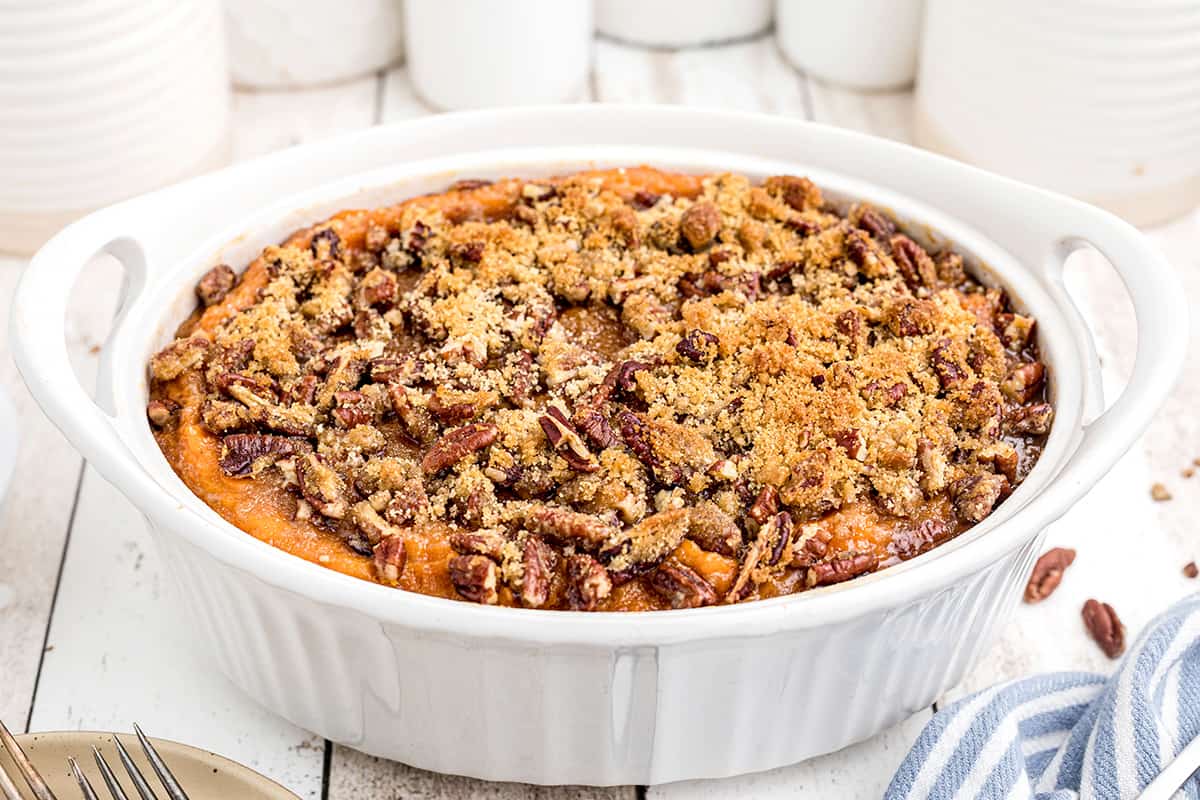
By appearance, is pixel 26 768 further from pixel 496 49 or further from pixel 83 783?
pixel 496 49

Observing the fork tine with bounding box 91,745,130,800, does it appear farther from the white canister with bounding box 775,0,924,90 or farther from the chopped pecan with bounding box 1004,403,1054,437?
the white canister with bounding box 775,0,924,90

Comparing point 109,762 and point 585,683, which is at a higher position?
point 585,683

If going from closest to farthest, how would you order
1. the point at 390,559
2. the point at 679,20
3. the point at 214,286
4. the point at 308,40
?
the point at 390,559
the point at 214,286
the point at 308,40
the point at 679,20

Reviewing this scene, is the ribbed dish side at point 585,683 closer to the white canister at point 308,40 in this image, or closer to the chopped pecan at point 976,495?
the chopped pecan at point 976,495

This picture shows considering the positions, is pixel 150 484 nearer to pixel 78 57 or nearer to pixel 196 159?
pixel 78 57

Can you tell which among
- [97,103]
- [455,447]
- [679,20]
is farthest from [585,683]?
[679,20]

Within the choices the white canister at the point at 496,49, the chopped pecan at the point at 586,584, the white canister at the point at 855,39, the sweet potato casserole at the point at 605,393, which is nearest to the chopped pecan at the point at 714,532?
the sweet potato casserole at the point at 605,393

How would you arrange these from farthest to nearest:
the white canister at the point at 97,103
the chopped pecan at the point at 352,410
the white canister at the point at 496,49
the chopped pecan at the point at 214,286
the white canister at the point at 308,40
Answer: the white canister at the point at 308,40, the white canister at the point at 496,49, the white canister at the point at 97,103, the chopped pecan at the point at 214,286, the chopped pecan at the point at 352,410
